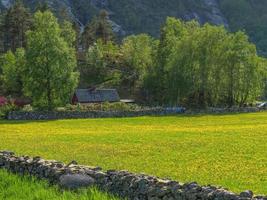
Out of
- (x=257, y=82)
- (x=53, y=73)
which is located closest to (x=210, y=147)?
(x=53, y=73)

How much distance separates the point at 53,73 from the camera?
95000mm

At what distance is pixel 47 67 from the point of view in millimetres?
94938

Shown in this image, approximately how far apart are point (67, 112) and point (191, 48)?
3954 centimetres

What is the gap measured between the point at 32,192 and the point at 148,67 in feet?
382

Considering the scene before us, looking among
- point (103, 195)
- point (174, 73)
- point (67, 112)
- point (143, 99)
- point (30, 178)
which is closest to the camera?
point (103, 195)

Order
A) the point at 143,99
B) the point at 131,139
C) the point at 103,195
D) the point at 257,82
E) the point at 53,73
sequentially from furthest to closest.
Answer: the point at 143,99, the point at 257,82, the point at 53,73, the point at 131,139, the point at 103,195

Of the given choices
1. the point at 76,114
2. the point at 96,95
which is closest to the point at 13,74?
A: the point at 96,95

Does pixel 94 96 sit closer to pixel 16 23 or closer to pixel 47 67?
pixel 47 67

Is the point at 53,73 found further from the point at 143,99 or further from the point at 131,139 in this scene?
the point at 131,139

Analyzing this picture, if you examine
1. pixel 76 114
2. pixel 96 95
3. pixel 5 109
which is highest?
pixel 96 95

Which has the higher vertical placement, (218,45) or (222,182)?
(218,45)

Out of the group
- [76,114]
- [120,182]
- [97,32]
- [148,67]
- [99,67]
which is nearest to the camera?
[120,182]

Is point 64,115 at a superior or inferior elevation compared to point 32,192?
superior

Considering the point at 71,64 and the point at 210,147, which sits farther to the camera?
the point at 71,64
